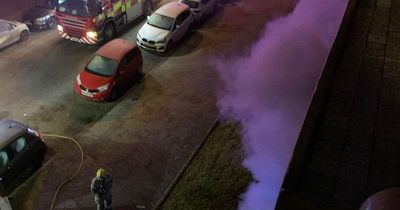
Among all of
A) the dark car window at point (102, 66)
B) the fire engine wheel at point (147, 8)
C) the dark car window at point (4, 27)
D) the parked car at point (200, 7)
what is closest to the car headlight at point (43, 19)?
the dark car window at point (4, 27)

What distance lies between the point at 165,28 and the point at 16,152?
924 cm

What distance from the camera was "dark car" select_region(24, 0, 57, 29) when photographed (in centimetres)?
1881

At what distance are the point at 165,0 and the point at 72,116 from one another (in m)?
11.7

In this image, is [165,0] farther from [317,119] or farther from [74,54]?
[317,119]

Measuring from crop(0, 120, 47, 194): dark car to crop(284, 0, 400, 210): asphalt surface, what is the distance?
7.60m

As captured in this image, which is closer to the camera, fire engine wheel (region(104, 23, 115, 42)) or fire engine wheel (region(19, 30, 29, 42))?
fire engine wheel (region(19, 30, 29, 42))

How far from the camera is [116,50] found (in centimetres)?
1491

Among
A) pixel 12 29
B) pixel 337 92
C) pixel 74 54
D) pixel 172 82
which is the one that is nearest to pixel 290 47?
pixel 172 82

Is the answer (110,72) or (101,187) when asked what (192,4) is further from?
(101,187)

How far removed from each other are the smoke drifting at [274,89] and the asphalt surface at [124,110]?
75 centimetres

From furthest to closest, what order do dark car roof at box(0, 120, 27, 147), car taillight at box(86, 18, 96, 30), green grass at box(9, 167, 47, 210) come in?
car taillight at box(86, 18, 96, 30) < dark car roof at box(0, 120, 27, 147) < green grass at box(9, 167, 47, 210)

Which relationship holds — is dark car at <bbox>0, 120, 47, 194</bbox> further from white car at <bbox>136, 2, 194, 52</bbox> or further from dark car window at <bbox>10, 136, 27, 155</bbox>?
white car at <bbox>136, 2, 194, 52</bbox>

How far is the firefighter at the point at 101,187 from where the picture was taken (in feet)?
29.0

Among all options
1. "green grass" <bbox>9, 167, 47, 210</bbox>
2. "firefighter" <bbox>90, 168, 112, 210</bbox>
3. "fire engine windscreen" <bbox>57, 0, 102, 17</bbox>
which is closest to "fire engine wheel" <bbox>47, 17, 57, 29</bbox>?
"fire engine windscreen" <bbox>57, 0, 102, 17</bbox>
